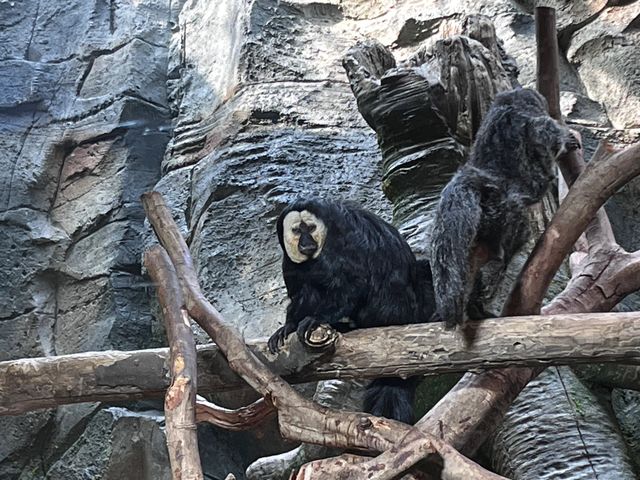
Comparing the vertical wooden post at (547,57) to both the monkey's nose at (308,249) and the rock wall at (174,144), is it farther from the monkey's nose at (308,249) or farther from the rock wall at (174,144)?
the rock wall at (174,144)

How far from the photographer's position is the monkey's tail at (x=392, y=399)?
2.78 m

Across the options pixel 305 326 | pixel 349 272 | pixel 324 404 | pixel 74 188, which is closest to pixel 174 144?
pixel 74 188

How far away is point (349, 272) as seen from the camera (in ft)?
9.84

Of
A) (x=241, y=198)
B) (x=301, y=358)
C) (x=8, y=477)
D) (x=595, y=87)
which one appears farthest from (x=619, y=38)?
(x=8, y=477)

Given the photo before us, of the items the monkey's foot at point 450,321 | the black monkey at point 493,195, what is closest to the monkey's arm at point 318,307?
the black monkey at point 493,195

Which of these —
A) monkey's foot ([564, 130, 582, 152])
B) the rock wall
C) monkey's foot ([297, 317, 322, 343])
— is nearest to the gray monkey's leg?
the rock wall

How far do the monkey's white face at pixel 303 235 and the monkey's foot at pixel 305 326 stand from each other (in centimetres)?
29

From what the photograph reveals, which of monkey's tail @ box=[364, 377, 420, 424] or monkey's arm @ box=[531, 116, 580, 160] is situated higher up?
monkey's arm @ box=[531, 116, 580, 160]

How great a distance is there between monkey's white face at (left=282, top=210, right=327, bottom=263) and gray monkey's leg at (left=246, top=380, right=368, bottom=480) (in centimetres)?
93

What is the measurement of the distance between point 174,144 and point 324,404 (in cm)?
272

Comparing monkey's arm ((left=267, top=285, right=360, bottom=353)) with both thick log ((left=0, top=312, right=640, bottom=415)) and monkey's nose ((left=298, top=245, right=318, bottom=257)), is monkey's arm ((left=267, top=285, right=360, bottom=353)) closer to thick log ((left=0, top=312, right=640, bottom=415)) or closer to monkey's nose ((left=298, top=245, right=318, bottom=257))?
monkey's nose ((left=298, top=245, right=318, bottom=257))

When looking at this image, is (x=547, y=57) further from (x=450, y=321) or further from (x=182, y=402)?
(x=182, y=402)

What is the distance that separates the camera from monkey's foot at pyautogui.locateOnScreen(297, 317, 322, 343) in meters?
2.56

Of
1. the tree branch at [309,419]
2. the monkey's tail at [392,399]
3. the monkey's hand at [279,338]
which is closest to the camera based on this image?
the tree branch at [309,419]
